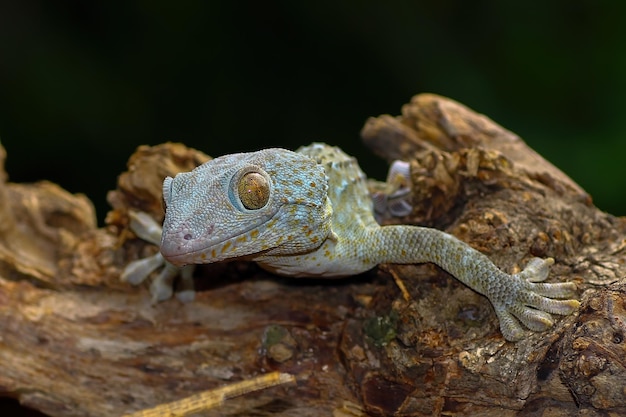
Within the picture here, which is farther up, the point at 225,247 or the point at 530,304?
the point at 225,247

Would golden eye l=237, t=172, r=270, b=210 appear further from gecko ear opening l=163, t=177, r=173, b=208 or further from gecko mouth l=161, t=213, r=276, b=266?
gecko ear opening l=163, t=177, r=173, b=208

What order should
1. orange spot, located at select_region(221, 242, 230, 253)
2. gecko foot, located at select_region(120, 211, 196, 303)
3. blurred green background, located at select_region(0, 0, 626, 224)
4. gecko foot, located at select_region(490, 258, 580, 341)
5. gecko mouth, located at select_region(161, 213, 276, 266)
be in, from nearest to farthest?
gecko mouth, located at select_region(161, 213, 276, 266)
orange spot, located at select_region(221, 242, 230, 253)
gecko foot, located at select_region(490, 258, 580, 341)
gecko foot, located at select_region(120, 211, 196, 303)
blurred green background, located at select_region(0, 0, 626, 224)

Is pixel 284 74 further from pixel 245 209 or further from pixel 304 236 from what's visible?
pixel 245 209

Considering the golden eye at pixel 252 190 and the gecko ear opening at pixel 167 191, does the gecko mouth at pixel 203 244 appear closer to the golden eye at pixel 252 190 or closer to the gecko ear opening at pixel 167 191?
the golden eye at pixel 252 190

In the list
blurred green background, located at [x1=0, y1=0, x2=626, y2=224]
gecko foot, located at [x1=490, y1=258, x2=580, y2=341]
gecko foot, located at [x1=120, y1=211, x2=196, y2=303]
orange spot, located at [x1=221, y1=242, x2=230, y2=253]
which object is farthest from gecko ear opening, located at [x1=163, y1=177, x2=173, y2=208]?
blurred green background, located at [x1=0, y1=0, x2=626, y2=224]

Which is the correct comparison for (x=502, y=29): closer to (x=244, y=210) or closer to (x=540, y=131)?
(x=540, y=131)

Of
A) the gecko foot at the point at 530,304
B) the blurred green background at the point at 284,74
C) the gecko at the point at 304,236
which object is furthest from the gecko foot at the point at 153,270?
the blurred green background at the point at 284,74

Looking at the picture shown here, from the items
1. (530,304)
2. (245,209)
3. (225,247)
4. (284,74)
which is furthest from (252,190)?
(284,74)
